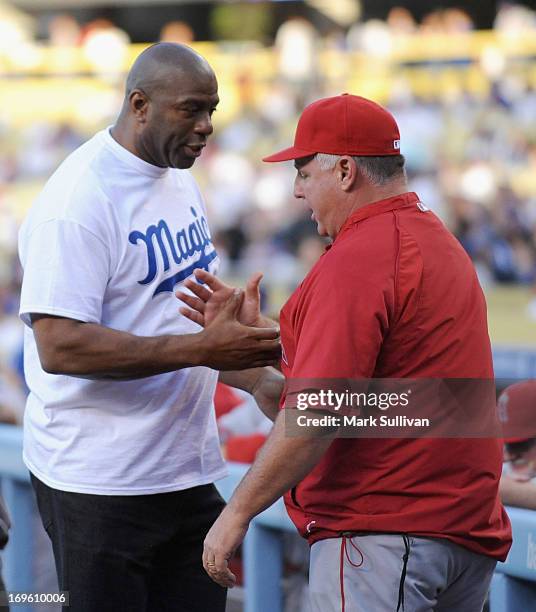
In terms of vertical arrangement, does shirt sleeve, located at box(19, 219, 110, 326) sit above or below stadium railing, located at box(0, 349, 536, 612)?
above

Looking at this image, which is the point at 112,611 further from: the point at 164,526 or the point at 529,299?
the point at 529,299

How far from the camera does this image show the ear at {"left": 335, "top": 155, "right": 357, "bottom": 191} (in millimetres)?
1965

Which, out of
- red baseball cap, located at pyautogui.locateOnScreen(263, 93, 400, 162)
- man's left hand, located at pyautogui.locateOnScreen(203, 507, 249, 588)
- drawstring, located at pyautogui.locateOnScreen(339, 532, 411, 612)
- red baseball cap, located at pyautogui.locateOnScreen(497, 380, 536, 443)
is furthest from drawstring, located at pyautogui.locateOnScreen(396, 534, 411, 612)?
red baseball cap, located at pyautogui.locateOnScreen(497, 380, 536, 443)

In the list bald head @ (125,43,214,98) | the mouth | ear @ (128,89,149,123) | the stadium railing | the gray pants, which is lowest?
the stadium railing

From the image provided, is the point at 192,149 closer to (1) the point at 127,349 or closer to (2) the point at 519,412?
(1) the point at 127,349

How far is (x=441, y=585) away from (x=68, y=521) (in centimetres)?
83

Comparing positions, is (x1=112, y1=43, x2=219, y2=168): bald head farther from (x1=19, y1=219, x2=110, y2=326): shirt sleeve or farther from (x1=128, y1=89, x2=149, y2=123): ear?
(x1=19, y1=219, x2=110, y2=326): shirt sleeve

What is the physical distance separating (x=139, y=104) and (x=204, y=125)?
0.52 ft

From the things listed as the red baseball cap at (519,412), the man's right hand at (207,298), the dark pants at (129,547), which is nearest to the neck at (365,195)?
the man's right hand at (207,298)

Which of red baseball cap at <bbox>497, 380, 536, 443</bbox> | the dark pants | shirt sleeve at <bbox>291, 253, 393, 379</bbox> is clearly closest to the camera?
shirt sleeve at <bbox>291, 253, 393, 379</bbox>

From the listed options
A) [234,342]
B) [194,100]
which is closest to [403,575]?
[234,342]

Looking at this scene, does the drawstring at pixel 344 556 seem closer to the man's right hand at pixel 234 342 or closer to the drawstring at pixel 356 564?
the drawstring at pixel 356 564

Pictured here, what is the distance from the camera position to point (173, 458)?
7.55 feet

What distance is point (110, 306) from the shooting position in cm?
221
